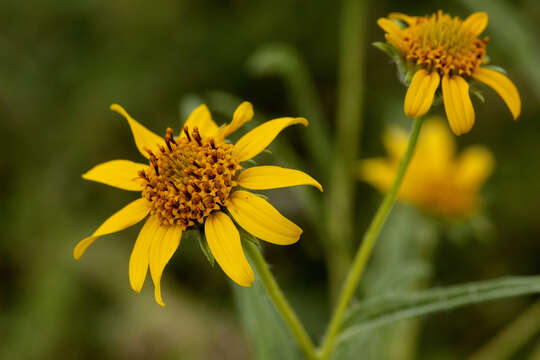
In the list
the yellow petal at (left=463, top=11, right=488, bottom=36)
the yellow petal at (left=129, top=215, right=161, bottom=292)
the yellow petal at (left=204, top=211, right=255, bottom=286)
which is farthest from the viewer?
the yellow petal at (left=463, top=11, right=488, bottom=36)

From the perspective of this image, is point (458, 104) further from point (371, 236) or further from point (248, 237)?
point (248, 237)

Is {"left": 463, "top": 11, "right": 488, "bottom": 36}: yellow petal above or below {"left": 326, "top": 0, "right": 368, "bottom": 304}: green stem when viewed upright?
above

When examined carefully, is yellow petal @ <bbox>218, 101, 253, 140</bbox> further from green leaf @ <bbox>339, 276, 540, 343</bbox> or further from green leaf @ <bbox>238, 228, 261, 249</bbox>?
green leaf @ <bbox>339, 276, 540, 343</bbox>

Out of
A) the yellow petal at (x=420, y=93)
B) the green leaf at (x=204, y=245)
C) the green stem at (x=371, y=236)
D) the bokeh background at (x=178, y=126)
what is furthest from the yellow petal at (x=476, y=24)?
the bokeh background at (x=178, y=126)

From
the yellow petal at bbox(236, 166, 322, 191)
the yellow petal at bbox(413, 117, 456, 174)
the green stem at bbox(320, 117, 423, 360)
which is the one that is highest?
the yellow petal at bbox(236, 166, 322, 191)

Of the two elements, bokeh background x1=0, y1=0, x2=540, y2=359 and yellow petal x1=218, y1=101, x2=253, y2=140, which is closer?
yellow petal x1=218, y1=101, x2=253, y2=140

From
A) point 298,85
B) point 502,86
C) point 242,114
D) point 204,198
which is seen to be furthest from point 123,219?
point 298,85

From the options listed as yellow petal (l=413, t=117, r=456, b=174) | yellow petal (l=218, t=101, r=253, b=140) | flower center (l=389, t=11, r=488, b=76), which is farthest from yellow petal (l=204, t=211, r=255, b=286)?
yellow petal (l=413, t=117, r=456, b=174)

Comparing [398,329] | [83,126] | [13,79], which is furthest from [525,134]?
[13,79]

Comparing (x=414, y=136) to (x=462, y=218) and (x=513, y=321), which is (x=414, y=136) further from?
(x=513, y=321)
